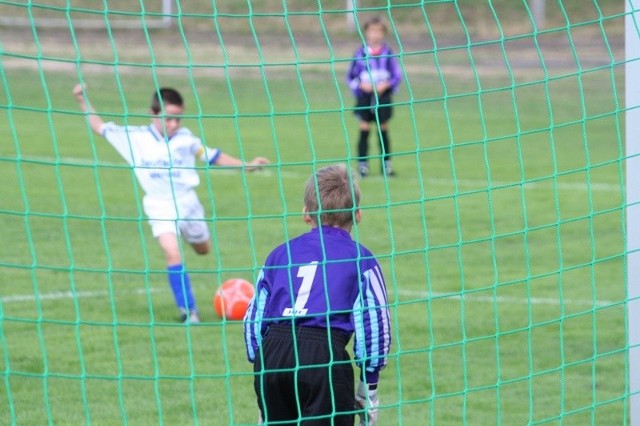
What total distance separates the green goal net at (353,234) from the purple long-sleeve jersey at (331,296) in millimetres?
240

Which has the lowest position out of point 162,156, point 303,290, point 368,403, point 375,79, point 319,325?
point 368,403

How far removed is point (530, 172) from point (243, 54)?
14.5 metres

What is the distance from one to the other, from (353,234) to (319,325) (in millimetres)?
5797

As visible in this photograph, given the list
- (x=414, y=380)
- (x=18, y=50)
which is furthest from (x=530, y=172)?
(x=18, y=50)

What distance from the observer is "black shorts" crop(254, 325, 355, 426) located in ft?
14.4

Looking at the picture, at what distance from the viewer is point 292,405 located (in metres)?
4.54

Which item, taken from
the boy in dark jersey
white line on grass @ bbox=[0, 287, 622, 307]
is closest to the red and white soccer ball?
white line on grass @ bbox=[0, 287, 622, 307]

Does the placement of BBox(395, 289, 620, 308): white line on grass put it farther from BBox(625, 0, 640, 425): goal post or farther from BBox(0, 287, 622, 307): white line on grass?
BBox(625, 0, 640, 425): goal post

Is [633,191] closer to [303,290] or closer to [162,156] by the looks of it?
[303,290]

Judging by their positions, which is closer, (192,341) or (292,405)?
(292,405)

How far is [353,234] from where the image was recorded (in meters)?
10.2

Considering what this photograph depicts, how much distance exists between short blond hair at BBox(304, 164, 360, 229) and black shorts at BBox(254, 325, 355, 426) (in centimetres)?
44

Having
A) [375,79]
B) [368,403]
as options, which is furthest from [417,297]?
[375,79]

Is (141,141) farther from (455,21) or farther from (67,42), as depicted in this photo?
(455,21)
